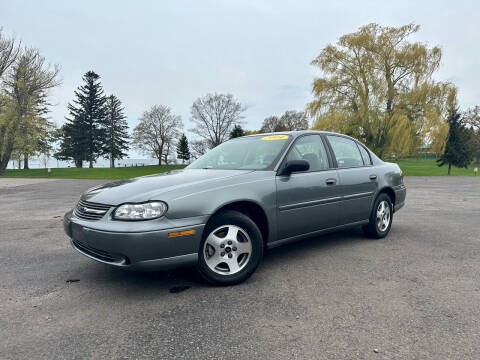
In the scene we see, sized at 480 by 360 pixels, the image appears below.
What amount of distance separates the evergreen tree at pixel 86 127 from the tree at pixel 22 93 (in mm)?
19859

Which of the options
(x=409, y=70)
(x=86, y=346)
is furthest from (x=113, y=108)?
(x=86, y=346)

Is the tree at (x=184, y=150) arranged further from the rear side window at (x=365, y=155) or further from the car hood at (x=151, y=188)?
the car hood at (x=151, y=188)

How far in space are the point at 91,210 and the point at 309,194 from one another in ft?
7.65

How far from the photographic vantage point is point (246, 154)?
4.00 m

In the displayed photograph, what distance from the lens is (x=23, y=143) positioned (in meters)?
29.1

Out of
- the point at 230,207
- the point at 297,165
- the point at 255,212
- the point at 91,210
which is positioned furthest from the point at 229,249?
the point at 91,210

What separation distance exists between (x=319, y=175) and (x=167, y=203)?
200 centimetres

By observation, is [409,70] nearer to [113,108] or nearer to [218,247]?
[218,247]

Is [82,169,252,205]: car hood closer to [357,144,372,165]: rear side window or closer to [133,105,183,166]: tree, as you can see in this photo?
[357,144,372,165]: rear side window

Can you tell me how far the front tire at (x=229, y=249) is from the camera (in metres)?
2.98

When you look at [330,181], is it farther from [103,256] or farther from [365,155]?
[103,256]

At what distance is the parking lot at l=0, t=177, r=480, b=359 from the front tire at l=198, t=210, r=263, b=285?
136 millimetres

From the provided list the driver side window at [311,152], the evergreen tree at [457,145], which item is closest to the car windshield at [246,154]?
the driver side window at [311,152]

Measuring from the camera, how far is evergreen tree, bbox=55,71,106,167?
49.3 meters
